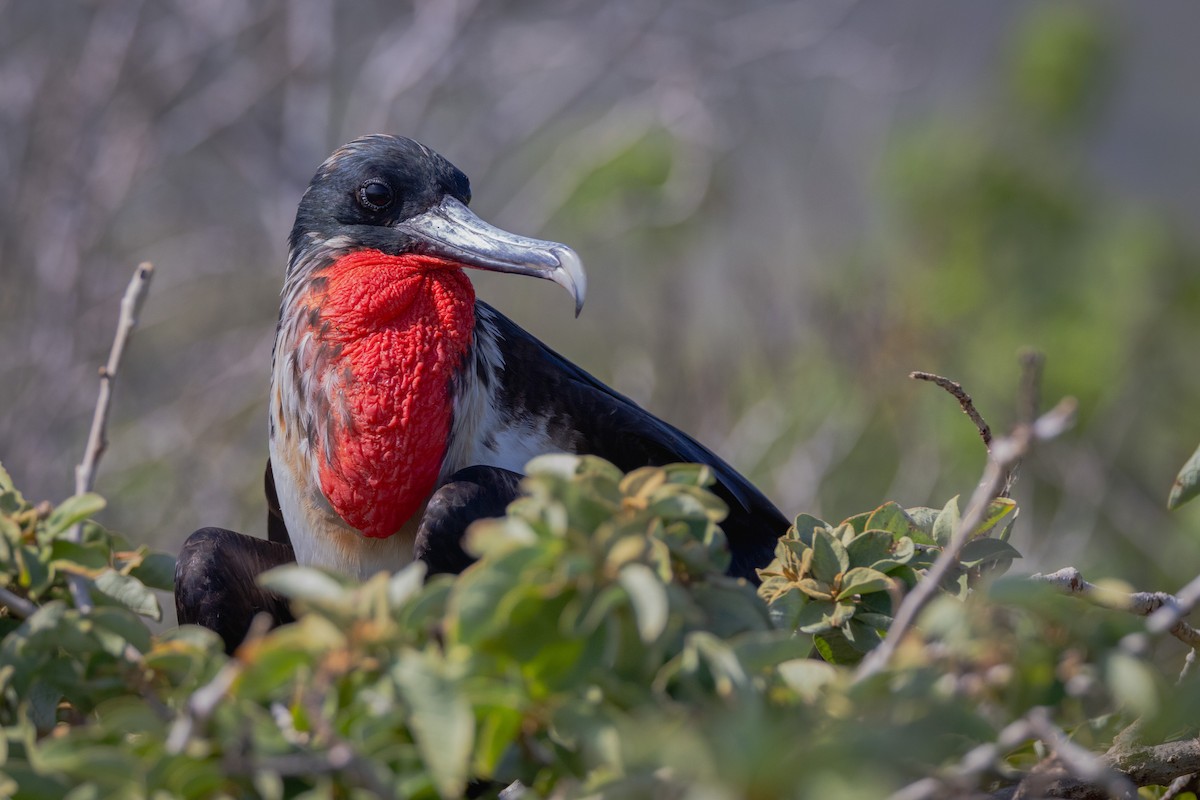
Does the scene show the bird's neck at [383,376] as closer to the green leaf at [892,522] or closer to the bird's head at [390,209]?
the bird's head at [390,209]

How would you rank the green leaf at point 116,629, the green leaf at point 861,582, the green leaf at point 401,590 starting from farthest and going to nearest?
the green leaf at point 861,582
the green leaf at point 116,629
the green leaf at point 401,590

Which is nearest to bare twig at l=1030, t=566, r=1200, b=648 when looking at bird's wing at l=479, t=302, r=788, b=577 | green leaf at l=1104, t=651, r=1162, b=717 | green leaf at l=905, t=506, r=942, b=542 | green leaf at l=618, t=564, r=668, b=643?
green leaf at l=905, t=506, r=942, b=542

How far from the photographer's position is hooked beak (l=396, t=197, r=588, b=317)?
2.01 metres

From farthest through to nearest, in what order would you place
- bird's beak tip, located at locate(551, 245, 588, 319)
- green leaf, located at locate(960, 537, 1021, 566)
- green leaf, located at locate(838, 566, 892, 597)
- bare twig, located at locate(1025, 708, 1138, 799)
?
bird's beak tip, located at locate(551, 245, 588, 319) → green leaf, located at locate(960, 537, 1021, 566) → green leaf, located at locate(838, 566, 892, 597) → bare twig, located at locate(1025, 708, 1138, 799)

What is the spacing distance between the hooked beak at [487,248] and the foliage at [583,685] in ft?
2.87

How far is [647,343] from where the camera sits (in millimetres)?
5941

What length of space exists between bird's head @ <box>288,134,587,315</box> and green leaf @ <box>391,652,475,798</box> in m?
1.20

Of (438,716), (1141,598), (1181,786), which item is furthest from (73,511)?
(1181,786)

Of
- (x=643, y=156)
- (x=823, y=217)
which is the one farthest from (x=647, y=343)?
(x=643, y=156)

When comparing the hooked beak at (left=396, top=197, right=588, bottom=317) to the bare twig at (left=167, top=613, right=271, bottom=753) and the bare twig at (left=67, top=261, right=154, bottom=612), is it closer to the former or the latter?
the bare twig at (left=67, top=261, right=154, bottom=612)

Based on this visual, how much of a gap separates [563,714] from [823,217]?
508 cm

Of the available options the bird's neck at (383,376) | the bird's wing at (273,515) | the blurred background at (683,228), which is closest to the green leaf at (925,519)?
the bird's neck at (383,376)

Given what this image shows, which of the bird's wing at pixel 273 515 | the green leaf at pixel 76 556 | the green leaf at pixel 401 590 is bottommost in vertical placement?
the bird's wing at pixel 273 515

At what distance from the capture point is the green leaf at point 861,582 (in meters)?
1.41
